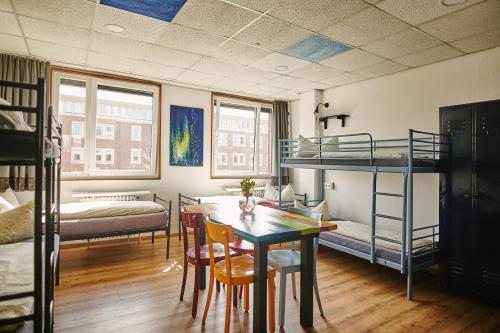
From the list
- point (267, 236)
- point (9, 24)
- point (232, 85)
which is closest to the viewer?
point (267, 236)

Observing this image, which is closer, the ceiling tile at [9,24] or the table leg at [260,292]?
the table leg at [260,292]

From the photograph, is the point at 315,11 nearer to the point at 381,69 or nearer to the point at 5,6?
the point at 381,69

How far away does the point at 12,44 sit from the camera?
143 inches

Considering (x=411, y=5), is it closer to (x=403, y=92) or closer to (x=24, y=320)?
(x=403, y=92)

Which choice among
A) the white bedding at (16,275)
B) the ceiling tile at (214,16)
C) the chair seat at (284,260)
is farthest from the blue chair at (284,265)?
the ceiling tile at (214,16)

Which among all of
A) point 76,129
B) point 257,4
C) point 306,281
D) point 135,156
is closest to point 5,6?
point 76,129

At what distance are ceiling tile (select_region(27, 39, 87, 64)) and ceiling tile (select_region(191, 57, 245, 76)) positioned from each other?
57.9 inches

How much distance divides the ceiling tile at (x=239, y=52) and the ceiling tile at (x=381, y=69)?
1.53 metres

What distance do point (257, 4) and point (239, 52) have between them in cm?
115

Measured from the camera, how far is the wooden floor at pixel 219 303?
247cm

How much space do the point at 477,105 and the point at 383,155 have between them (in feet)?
3.37

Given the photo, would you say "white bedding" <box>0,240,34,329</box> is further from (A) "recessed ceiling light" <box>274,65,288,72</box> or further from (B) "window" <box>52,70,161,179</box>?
(A) "recessed ceiling light" <box>274,65,288,72</box>

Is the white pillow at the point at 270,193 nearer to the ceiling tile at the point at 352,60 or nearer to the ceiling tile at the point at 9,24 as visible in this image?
the ceiling tile at the point at 352,60

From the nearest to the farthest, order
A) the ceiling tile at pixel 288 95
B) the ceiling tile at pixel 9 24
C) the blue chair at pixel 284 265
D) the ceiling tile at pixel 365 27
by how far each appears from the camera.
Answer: the blue chair at pixel 284 265, the ceiling tile at pixel 365 27, the ceiling tile at pixel 9 24, the ceiling tile at pixel 288 95
